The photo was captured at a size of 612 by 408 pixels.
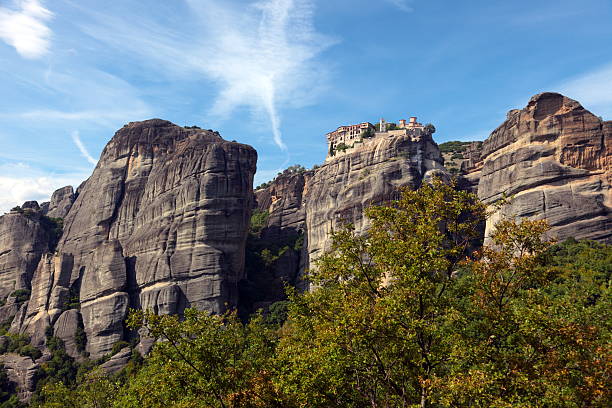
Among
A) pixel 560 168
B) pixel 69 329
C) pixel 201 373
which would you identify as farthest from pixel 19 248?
pixel 560 168

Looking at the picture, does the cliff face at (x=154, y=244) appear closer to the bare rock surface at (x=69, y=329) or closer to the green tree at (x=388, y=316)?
the bare rock surface at (x=69, y=329)

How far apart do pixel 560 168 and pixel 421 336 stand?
70.4 metres

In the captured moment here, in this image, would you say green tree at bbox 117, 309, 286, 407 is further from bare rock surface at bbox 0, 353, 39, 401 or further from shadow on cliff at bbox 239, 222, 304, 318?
shadow on cliff at bbox 239, 222, 304, 318

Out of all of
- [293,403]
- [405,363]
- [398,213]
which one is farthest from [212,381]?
[398,213]

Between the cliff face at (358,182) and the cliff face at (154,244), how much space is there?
1456 cm

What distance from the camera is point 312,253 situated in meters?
105

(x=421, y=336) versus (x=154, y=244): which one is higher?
(x=154, y=244)

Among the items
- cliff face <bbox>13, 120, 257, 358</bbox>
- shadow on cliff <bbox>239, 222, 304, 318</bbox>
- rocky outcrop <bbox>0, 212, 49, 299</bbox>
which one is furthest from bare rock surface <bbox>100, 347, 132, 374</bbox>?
rocky outcrop <bbox>0, 212, 49, 299</bbox>

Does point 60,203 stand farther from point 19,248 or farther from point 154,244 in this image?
point 154,244

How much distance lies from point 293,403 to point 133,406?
34.5 ft

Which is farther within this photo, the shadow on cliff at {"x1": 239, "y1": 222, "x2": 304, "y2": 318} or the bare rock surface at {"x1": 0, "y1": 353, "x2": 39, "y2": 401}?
the shadow on cliff at {"x1": 239, "y1": 222, "x2": 304, "y2": 318}

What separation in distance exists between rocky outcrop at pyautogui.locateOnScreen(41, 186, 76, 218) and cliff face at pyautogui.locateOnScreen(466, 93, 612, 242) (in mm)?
108443

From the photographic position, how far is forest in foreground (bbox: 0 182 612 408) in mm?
18922

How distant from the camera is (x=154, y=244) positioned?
97.8 m
